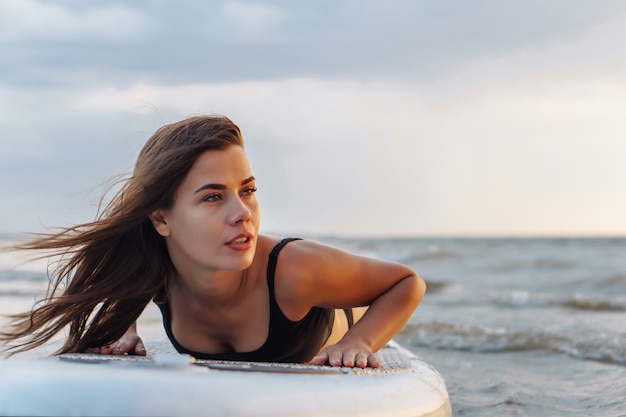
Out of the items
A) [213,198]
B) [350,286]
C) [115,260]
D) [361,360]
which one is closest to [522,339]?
[350,286]

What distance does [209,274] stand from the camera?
9.86 feet

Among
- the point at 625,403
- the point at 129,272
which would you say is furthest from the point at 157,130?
the point at 625,403

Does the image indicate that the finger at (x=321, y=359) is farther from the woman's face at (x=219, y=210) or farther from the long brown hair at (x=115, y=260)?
the long brown hair at (x=115, y=260)

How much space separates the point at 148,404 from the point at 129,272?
1.37 meters

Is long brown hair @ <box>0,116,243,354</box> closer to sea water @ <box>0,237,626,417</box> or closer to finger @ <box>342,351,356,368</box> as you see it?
sea water @ <box>0,237,626,417</box>

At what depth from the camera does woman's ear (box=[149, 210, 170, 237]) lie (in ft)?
9.88

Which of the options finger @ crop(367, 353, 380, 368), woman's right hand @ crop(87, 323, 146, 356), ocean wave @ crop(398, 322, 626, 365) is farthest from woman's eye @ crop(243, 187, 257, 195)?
ocean wave @ crop(398, 322, 626, 365)

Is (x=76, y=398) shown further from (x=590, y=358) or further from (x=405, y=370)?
(x=590, y=358)

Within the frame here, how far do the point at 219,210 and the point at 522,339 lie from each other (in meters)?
4.49

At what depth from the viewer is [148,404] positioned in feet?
6.38

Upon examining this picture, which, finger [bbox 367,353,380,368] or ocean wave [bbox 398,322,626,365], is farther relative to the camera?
ocean wave [bbox 398,322,626,365]

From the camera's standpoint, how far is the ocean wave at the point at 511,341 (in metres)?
6.04

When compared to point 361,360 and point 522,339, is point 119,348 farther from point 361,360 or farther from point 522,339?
point 522,339

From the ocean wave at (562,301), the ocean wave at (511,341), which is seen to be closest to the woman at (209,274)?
the ocean wave at (511,341)
